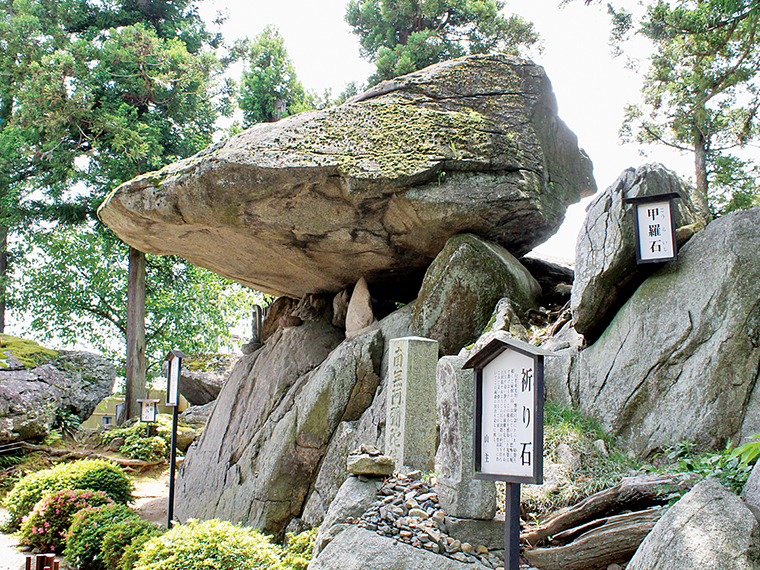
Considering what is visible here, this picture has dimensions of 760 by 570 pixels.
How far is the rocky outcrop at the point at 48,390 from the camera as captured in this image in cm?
1385

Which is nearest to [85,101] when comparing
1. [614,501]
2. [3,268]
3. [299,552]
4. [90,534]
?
[3,268]

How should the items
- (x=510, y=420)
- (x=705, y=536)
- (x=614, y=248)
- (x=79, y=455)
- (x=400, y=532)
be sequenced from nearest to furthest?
1. (x=705, y=536)
2. (x=510, y=420)
3. (x=400, y=532)
4. (x=614, y=248)
5. (x=79, y=455)

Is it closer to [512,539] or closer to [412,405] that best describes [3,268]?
[412,405]

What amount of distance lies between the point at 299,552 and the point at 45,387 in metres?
11.4

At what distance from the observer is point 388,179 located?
886 centimetres

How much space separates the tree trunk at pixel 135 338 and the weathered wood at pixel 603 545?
16.1m

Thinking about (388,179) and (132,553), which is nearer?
(132,553)

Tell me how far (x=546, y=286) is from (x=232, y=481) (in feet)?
20.9

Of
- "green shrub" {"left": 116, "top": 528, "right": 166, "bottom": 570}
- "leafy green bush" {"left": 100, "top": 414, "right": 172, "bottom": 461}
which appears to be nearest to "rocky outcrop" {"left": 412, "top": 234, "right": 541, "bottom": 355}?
"green shrub" {"left": 116, "top": 528, "right": 166, "bottom": 570}

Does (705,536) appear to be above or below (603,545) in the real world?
above

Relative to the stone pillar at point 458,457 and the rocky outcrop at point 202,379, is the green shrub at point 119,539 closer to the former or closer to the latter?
the stone pillar at point 458,457

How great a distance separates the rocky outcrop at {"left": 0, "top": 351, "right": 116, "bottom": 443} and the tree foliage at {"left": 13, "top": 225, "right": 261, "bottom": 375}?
3.40m

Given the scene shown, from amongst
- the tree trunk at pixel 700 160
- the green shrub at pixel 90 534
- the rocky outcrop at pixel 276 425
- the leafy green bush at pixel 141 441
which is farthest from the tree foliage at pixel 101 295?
the tree trunk at pixel 700 160

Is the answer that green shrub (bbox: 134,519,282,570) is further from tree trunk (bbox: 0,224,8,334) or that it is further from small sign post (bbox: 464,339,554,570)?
tree trunk (bbox: 0,224,8,334)
